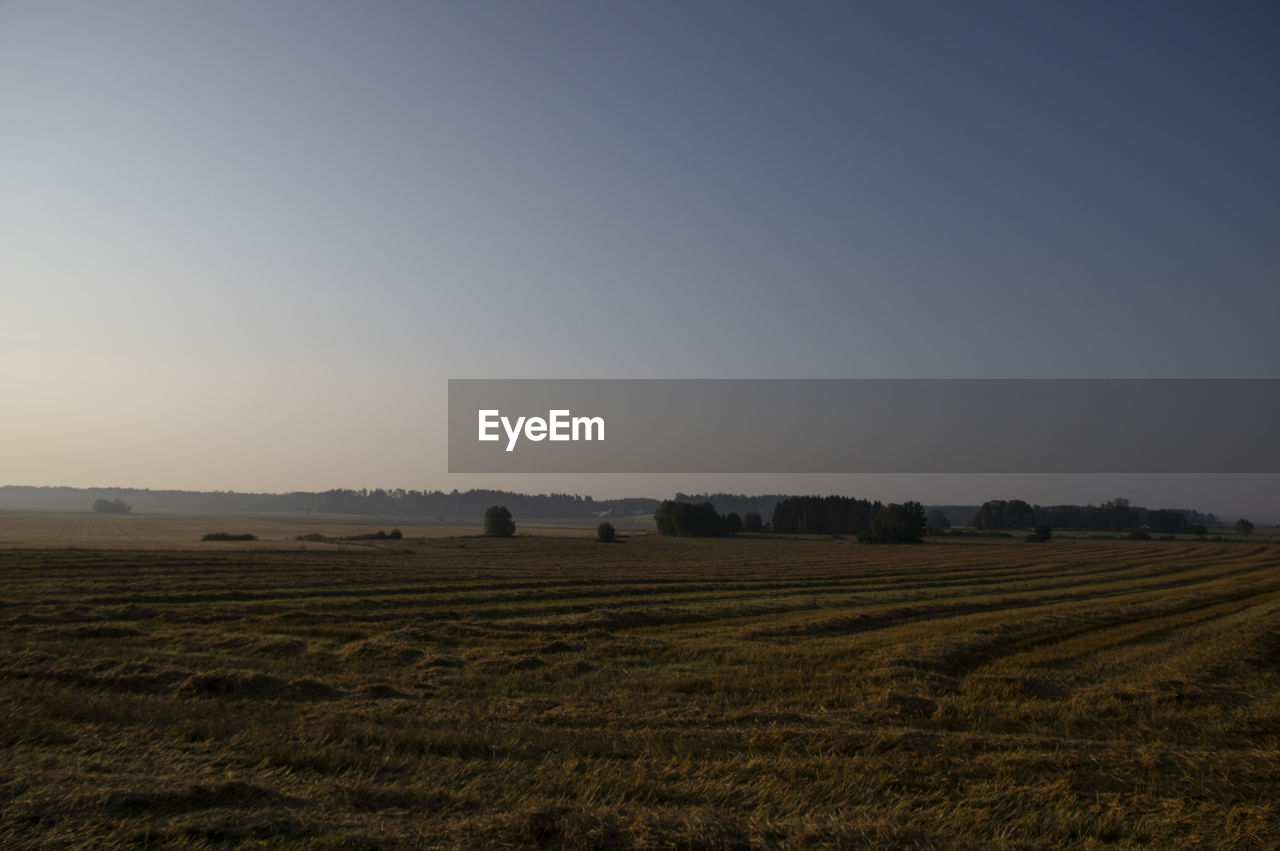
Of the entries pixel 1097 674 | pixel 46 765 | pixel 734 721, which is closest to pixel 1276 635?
pixel 1097 674

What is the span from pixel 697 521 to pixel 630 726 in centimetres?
11898

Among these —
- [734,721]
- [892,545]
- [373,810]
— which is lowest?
[892,545]

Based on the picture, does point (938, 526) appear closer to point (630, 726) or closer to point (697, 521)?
point (697, 521)

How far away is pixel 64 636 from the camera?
1838 cm

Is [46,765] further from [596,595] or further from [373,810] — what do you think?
[596,595]

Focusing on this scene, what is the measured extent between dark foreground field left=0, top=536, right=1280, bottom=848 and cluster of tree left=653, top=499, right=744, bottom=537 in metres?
102

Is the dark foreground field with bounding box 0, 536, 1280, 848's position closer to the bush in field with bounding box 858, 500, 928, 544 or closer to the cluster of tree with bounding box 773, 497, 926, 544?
the bush in field with bounding box 858, 500, 928, 544

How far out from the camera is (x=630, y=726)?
10.8m

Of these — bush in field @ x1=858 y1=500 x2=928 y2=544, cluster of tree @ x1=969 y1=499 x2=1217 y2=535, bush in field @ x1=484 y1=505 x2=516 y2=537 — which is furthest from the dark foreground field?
cluster of tree @ x1=969 y1=499 x2=1217 y2=535

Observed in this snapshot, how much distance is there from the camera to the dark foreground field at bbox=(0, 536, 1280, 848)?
6.42 m

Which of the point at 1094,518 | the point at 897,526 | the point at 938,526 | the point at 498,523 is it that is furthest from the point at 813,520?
the point at 1094,518

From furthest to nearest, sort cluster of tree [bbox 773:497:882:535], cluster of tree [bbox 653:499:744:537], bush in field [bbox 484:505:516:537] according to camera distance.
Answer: cluster of tree [bbox 773:497:882:535] → cluster of tree [bbox 653:499:744:537] → bush in field [bbox 484:505:516:537]

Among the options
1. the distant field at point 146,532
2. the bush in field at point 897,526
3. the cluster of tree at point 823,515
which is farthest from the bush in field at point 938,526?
the distant field at point 146,532

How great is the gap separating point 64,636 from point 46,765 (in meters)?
13.7
